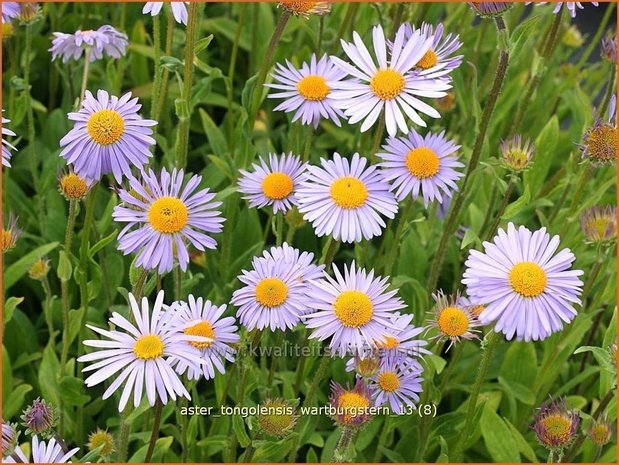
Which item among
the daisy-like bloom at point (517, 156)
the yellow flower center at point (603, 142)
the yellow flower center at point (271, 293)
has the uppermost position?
the yellow flower center at point (603, 142)

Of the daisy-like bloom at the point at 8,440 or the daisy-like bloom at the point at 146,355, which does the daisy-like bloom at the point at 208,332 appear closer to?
the daisy-like bloom at the point at 146,355

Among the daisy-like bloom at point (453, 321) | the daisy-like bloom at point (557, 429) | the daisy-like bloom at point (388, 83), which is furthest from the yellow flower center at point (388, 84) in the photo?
the daisy-like bloom at point (557, 429)

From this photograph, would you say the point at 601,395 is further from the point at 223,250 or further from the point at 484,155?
the point at 223,250

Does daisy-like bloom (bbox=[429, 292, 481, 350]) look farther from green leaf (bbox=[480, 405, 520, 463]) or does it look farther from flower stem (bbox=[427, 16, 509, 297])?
green leaf (bbox=[480, 405, 520, 463])

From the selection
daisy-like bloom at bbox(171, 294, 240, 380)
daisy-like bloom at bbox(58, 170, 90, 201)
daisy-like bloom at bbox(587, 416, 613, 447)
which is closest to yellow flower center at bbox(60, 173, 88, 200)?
daisy-like bloom at bbox(58, 170, 90, 201)

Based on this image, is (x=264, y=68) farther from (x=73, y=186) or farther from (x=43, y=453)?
(x=43, y=453)
